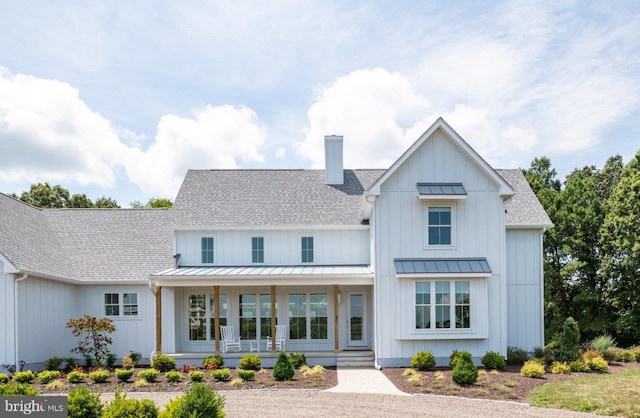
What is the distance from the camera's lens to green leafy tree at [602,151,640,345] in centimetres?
2803

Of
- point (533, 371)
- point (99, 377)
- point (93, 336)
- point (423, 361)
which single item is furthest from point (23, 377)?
point (533, 371)

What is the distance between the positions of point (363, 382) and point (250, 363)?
4.24 metres

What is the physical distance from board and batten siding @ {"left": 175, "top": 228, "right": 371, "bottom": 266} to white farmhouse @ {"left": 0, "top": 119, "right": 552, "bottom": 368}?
46mm

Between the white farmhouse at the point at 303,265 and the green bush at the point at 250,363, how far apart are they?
1103 mm

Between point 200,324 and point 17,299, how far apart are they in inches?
274

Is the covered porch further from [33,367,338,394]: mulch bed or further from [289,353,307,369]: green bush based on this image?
[33,367,338,394]: mulch bed

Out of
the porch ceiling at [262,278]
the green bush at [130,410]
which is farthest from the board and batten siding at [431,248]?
the green bush at [130,410]

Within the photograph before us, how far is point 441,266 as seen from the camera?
19484 millimetres

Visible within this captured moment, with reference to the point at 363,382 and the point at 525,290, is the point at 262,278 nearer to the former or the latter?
the point at 363,382

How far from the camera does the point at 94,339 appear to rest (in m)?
20.6

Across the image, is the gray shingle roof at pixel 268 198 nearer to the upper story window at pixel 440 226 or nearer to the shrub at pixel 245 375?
the upper story window at pixel 440 226

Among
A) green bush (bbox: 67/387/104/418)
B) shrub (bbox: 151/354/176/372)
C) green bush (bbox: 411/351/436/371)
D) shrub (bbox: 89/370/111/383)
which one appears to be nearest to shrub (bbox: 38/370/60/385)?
shrub (bbox: 89/370/111/383)

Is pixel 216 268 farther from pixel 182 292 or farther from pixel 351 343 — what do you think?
pixel 351 343

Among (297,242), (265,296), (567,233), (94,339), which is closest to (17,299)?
(94,339)
